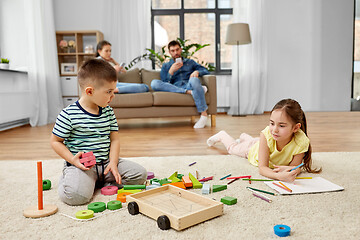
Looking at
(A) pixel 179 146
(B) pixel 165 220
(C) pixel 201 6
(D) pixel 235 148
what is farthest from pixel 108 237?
(C) pixel 201 6

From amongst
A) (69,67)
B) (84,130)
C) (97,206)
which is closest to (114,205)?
(97,206)

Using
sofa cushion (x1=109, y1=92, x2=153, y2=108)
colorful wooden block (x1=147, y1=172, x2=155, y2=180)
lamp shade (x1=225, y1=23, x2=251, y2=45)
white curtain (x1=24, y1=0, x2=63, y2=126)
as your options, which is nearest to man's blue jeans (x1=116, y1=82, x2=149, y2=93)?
sofa cushion (x1=109, y1=92, x2=153, y2=108)

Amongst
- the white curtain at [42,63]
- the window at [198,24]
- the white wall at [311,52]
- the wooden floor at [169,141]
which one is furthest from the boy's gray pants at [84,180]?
the white wall at [311,52]

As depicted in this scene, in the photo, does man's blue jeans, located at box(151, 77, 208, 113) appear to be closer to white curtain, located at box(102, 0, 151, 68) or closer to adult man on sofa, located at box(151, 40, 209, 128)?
adult man on sofa, located at box(151, 40, 209, 128)

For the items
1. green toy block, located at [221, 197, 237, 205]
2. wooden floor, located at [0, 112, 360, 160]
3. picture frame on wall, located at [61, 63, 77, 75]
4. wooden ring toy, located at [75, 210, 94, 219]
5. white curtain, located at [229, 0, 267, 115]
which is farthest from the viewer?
white curtain, located at [229, 0, 267, 115]

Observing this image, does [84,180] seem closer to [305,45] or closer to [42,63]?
[42,63]

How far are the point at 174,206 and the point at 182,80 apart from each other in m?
2.72

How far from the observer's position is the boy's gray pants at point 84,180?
1.19 metres

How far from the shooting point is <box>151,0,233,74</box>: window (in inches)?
199

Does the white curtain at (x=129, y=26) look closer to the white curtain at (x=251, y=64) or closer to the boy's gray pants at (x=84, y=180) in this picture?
the white curtain at (x=251, y=64)

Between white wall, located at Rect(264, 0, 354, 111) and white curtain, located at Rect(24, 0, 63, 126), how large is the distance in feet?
10.1

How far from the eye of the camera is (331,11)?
4.93 metres

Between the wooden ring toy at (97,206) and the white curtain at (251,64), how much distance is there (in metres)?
3.89

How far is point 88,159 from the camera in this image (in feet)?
4.17
